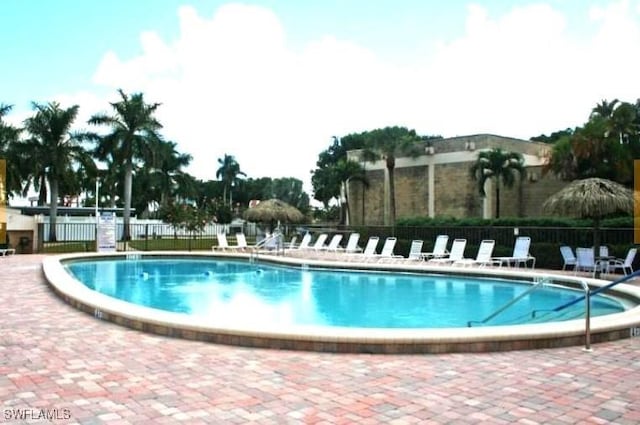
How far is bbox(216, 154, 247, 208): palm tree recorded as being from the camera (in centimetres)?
6638

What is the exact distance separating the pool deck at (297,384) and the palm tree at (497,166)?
2225 centimetres

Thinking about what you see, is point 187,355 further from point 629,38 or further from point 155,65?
point 155,65

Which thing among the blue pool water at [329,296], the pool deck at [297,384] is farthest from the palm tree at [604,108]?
the pool deck at [297,384]

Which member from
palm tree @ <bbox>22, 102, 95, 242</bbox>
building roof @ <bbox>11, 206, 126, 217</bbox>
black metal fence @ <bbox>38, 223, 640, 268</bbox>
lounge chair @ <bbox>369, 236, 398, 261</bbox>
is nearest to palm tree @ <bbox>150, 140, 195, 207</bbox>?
building roof @ <bbox>11, 206, 126, 217</bbox>

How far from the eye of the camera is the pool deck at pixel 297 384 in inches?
137

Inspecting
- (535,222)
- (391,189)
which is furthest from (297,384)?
(391,189)

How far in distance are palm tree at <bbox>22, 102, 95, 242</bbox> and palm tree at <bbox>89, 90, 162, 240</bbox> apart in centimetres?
166

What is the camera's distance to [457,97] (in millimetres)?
22922

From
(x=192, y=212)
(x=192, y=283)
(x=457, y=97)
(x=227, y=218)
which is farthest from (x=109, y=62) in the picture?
(x=227, y=218)

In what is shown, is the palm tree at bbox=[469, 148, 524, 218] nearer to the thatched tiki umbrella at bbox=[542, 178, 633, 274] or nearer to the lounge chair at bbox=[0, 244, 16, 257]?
the thatched tiki umbrella at bbox=[542, 178, 633, 274]

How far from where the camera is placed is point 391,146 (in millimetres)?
32156

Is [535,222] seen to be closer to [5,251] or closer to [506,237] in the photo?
[506,237]

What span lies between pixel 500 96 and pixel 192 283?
39.1 feet

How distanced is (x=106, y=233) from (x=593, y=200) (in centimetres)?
1628
